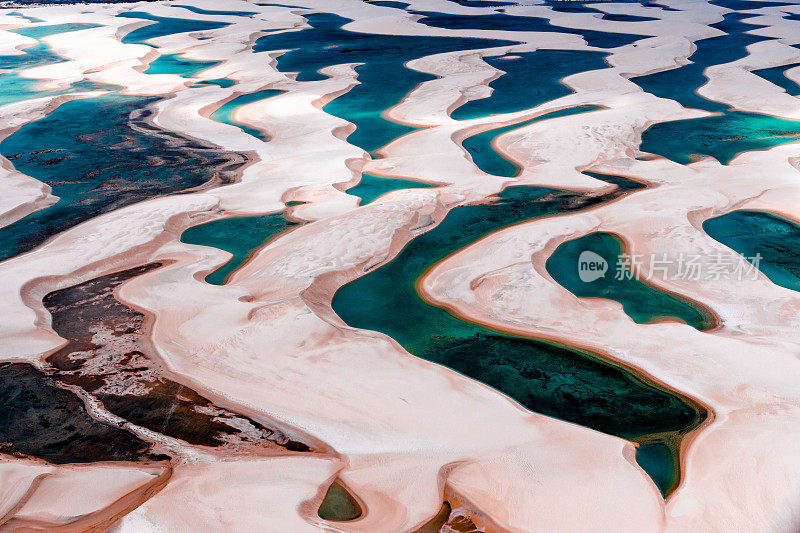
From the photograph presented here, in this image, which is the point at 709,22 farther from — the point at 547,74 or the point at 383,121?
the point at 383,121

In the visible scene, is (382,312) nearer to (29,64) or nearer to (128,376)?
(128,376)

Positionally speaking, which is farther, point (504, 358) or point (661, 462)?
point (504, 358)

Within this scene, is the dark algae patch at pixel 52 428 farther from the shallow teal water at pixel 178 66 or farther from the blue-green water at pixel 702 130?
the shallow teal water at pixel 178 66

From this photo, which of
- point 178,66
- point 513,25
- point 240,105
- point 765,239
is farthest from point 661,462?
point 513,25

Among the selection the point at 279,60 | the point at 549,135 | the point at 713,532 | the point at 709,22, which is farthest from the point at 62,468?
the point at 709,22

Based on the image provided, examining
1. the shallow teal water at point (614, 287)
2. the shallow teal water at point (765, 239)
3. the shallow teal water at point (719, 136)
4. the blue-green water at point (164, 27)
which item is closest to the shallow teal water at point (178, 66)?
the blue-green water at point (164, 27)

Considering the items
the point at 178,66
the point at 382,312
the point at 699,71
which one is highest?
the point at 699,71
